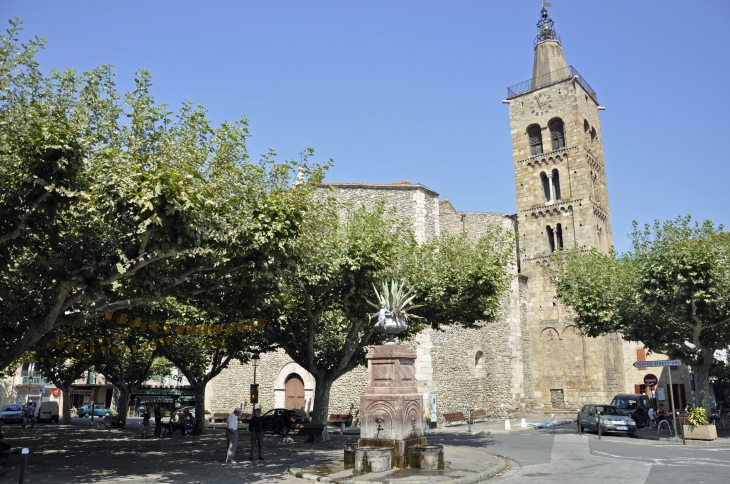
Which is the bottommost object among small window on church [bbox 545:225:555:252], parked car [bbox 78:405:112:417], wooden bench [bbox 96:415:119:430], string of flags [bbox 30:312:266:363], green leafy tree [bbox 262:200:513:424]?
parked car [bbox 78:405:112:417]

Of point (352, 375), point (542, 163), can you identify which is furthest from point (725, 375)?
point (352, 375)

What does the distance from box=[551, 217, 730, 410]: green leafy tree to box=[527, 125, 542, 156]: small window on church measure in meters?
20.9

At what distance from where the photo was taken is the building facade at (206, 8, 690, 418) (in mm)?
33125

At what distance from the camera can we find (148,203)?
9242 mm

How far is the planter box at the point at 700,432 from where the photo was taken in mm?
18516

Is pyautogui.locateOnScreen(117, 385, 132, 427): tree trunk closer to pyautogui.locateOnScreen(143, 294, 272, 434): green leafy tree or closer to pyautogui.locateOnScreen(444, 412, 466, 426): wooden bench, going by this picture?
pyautogui.locateOnScreen(143, 294, 272, 434): green leafy tree

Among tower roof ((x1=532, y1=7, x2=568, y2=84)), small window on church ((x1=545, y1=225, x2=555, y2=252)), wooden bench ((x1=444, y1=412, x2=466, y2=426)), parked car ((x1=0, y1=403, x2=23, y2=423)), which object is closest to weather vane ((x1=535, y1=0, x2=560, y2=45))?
tower roof ((x1=532, y1=7, x2=568, y2=84))

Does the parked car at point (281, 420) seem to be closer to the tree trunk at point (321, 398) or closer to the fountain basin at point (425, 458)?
the tree trunk at point (321, 398)

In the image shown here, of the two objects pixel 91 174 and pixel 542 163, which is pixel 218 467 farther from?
pixel 542 163

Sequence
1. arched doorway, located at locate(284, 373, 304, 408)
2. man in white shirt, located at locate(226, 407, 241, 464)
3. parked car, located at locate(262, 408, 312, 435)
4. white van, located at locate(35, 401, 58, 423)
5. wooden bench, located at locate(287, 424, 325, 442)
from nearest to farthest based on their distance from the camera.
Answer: man in white shirt, located at locate(226, 407, 241, 464) → wooden bench, located at locate(287, 424, 325, 442) → parked car, located at locate(262, 408, 312, 435) → arched doorway, located at locate(284, 373, 304, 408) → white van, located at locate(35, 401, 58, 423)

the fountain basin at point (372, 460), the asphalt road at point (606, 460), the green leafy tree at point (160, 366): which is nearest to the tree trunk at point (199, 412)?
the asphalt road at point (606, 460)

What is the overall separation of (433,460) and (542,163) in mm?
34829

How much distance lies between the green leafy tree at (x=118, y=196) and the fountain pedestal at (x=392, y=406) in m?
3.23

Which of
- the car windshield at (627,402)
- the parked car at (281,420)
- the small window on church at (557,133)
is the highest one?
the small window on church at (557,133)
